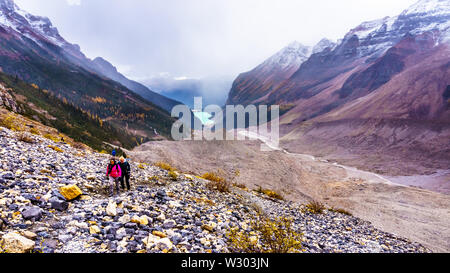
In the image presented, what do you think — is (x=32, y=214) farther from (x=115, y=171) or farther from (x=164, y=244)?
(x=115, y=171)

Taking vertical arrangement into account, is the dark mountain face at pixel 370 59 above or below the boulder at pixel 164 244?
above

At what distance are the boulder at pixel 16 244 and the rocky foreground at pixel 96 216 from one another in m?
0.01

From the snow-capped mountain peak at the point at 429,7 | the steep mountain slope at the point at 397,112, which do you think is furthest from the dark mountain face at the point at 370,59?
the steep mountain slope at the point at 397,112

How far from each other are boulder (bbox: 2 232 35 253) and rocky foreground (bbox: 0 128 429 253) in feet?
0.04

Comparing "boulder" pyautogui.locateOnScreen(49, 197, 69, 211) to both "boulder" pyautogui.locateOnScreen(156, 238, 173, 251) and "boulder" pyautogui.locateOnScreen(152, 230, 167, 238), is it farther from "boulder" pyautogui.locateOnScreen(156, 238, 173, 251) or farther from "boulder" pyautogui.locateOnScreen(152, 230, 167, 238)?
"boulder" pyautogui.locateOnScreen(156, 238, 173, 251)

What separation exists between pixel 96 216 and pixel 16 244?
167cm

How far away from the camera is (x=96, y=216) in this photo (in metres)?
4.79

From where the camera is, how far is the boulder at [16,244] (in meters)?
3.12

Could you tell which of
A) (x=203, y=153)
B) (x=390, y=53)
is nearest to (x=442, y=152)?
(x=203, y=153)

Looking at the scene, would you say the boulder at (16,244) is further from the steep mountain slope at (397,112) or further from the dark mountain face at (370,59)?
the dark mountain face at (370,59)

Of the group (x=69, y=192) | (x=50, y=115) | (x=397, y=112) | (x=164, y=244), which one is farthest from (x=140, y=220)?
(x=397, y=112)

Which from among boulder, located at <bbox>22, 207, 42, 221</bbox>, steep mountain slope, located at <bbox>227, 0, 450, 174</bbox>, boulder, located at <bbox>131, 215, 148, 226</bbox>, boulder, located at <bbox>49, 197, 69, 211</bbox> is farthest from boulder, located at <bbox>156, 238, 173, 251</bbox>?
steep mountain slope, located at <bbox>227, 0, 450, 174</bbox>

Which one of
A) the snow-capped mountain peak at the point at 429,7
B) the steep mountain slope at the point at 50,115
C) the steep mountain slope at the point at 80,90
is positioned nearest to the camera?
the steep mountain slope at the point at 50,115
